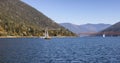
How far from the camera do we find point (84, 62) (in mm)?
86312

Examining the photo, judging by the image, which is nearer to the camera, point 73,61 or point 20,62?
point 20,62

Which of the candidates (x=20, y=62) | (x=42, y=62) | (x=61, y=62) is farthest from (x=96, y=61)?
(x=20, y=62)

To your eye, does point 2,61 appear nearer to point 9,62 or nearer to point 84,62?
point 9,62

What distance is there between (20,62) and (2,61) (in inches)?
200

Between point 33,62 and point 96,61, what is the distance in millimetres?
17944

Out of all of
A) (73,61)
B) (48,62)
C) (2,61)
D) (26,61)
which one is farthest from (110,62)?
(2,61)

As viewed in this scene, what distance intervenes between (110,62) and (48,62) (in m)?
17.3

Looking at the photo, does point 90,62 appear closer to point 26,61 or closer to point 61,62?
point 61,62

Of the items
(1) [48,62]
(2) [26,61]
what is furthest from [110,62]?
(2) [26,61]

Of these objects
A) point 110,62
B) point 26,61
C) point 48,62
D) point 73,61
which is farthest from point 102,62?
point 26,61

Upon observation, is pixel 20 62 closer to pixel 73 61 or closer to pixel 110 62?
pixel 73 61

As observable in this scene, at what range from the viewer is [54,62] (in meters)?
86.6

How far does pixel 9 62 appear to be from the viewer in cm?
8325

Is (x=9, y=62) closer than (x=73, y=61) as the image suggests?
Yes
